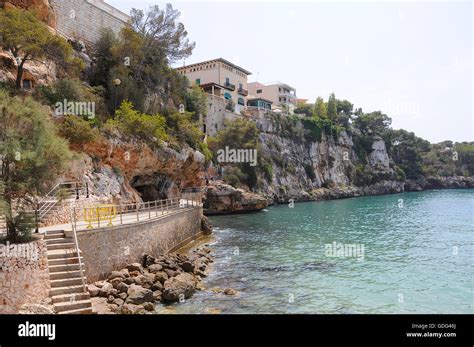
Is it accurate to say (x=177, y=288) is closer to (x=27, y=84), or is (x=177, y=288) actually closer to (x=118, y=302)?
(x=118, y=302)

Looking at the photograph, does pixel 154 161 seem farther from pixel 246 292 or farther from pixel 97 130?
pixel 246 292

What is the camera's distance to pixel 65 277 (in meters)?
12.5

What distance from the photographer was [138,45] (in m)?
37.4

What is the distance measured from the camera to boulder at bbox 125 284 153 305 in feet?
45.9

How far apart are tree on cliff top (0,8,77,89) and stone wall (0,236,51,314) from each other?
17816 millimetres

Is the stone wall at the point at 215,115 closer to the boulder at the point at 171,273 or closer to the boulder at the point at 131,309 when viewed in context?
the boulder at the point at 171,273

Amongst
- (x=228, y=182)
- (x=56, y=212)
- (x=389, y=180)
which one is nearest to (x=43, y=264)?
(x=56, y=212)

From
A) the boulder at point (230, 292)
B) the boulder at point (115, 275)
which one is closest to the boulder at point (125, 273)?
the boulder at point (115, 275)

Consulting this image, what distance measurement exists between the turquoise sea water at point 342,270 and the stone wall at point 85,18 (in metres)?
25.1

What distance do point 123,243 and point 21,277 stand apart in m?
6.48

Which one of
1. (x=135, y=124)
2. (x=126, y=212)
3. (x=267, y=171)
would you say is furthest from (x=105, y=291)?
(x=267, y=171)

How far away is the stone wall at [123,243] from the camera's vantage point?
15078 mm

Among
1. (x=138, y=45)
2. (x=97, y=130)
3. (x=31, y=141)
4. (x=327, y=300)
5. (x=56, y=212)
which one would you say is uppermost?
(x=138, y=45)

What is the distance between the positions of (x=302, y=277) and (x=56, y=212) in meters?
12.9
